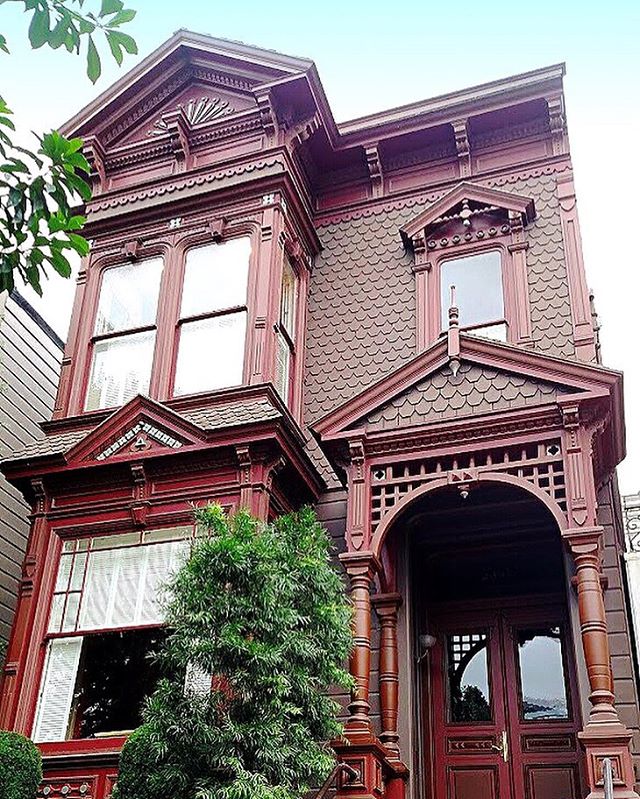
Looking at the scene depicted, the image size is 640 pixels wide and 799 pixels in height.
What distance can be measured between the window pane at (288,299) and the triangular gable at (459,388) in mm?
2232

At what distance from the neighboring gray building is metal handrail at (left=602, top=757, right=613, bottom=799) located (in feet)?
24.1

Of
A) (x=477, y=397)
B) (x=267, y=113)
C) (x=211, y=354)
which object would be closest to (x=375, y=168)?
(x=267, y=113)

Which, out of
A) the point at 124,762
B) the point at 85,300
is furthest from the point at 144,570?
the point at 85,300

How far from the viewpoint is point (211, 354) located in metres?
10.0

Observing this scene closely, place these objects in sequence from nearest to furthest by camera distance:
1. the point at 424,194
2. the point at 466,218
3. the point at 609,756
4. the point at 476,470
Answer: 1. the point at 609,756
2. the point at 476,470
3. the point at 466,218
4. the point at 424,194

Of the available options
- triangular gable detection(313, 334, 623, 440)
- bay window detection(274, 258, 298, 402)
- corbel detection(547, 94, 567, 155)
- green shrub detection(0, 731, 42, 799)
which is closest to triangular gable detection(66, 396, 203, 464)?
bay window detection(274, 258, 298, 402)

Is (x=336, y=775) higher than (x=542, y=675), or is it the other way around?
(x=542, y=675)

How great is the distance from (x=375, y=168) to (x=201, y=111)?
2323 millimetres

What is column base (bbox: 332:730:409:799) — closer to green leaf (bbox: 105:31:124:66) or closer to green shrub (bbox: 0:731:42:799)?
green shrub (bbox: 0:731:42:799)

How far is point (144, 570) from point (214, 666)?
2646 millimetres

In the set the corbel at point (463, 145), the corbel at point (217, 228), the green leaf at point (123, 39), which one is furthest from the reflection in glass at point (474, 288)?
the green leaf at point (123, 39)

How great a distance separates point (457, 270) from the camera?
10.5 m

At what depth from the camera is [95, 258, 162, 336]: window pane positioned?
1071 cm

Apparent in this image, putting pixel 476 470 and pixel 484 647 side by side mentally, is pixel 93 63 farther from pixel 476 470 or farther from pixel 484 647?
pixel 484 647
